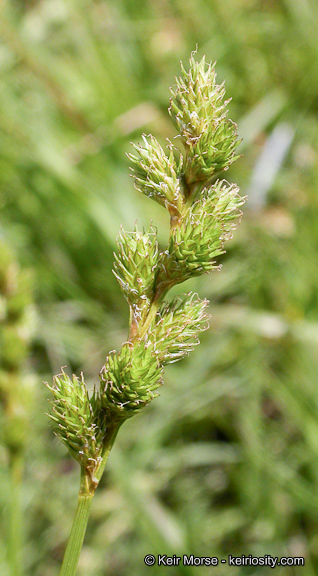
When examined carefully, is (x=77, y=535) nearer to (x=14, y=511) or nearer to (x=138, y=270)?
(x=138, y=270)

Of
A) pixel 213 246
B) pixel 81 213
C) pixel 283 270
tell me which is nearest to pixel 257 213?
pixel 283 270

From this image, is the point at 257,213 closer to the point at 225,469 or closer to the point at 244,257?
the point at 244,257

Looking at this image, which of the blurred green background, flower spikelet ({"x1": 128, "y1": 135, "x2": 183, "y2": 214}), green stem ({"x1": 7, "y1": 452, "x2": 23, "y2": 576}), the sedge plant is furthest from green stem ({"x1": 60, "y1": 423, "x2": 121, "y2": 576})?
the blurred green background

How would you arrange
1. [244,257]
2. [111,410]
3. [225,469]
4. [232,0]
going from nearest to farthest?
[111,410], [225,469], [244,257], [232,0]

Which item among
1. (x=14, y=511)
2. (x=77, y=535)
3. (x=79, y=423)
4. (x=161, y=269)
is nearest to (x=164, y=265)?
(x=161, y=269)

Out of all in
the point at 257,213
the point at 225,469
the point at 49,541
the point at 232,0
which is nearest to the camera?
the point at 49,541

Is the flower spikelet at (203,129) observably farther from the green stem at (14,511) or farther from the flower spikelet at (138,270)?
the green stem at (14,511)

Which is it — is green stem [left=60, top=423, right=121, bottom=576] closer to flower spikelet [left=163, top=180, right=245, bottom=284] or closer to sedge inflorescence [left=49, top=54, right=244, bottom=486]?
sedge inflorescence [left=49, top=54, right=244, bottom=486]
